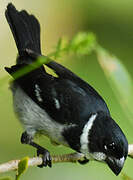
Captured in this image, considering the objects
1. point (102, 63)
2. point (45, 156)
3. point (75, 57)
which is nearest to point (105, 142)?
point (45, 156)

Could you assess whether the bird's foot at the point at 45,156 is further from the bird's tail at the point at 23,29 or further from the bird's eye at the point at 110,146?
the bird's tail at the point at 23,29

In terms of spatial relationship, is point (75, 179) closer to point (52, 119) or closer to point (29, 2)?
point (52, 119)

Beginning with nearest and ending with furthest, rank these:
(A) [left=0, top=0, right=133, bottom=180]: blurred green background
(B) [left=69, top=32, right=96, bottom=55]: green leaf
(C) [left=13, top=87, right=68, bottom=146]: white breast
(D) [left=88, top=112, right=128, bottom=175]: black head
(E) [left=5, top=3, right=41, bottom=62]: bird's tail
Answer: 1. (B) [left=69, top=32, right=96, bottom=55]: green leaf
2. (D) [left=88, top=112, right=128, bottom=175]: black head
3. (C) [left=13, top=87, right=68, bottom=146]: white breast
4. (E) [left=5, top=3, right=41, bottom=62]: bird's tail
5. (A) [left=0, top=0, right=133, bottom=180]: blurred green background

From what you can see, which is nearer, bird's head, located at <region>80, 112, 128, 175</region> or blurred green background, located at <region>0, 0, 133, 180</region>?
bird's head, located at <region>80, 112, 128, 175</region>

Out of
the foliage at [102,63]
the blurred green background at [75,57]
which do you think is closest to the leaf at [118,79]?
the foliage at [102,63]

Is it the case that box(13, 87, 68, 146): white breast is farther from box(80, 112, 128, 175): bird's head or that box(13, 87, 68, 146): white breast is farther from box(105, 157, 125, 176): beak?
box(105, 157, 125, 176): beak

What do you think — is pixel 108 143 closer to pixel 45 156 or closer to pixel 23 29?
pixel 45 156

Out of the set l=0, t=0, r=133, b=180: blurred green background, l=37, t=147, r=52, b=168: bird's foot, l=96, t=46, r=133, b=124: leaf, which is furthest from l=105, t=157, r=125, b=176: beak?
l=96, t=46, r=133, b=124: leaf
